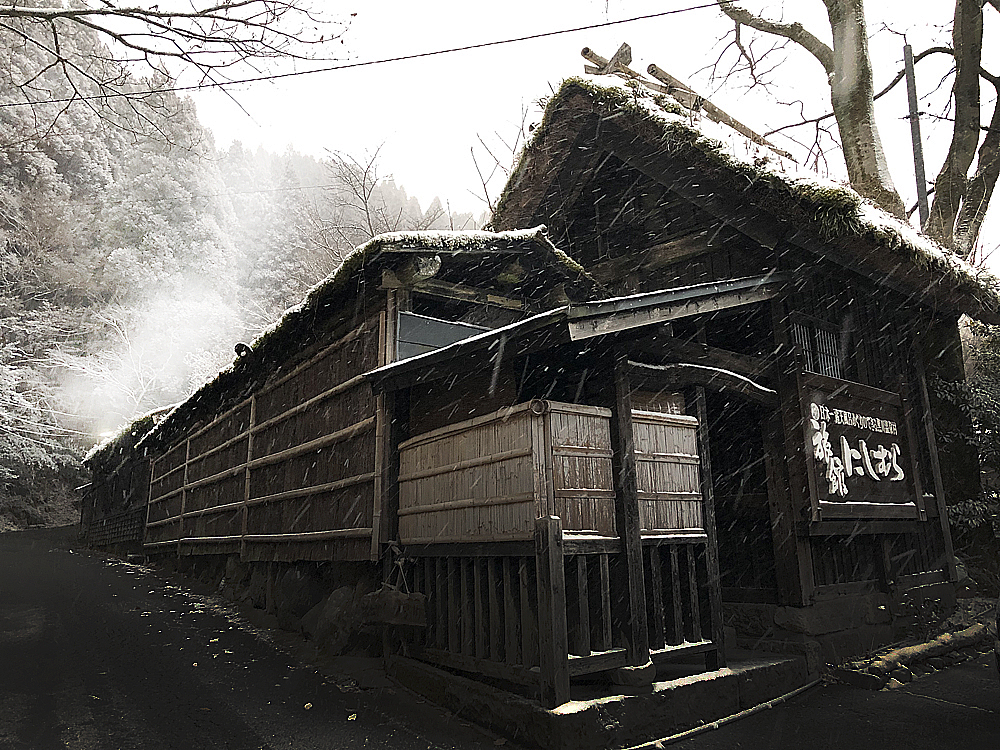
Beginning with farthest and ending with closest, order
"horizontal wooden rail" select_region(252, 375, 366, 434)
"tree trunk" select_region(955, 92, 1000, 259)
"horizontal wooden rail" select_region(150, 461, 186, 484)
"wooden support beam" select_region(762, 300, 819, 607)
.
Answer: "horizontal wooden rail" select_region(150, 461, 186, 484)
"tree trunk" select_region(955, 92, 1000, 259)
"horizontal wooden rail" select_region(252, 375, 366, 434)
"wooden support beam" select_region(762, 300, 819, 607)

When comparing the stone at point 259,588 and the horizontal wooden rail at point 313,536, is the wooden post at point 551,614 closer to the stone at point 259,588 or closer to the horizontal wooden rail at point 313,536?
the horizontal wooden rail at point 313,536

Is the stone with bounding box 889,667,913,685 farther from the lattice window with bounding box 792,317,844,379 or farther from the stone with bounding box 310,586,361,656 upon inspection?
the stone with bounding box 310,586,361,656

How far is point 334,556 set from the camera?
721 cm

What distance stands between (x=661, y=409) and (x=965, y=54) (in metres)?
10.4

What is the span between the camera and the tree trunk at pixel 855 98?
35.9 feet

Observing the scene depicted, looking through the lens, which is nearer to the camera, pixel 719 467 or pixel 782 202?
pixel 782 202

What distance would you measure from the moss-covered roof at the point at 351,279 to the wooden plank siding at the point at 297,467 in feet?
1.09

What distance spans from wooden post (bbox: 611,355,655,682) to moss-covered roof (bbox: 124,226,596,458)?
2.71 m

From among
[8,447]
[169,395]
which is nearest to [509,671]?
[8,447]

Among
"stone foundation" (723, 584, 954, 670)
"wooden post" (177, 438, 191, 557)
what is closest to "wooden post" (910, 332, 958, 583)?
"stone foundation" (723, 584, 954, 670)

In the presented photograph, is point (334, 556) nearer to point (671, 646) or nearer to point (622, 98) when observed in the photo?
point (671, 646)

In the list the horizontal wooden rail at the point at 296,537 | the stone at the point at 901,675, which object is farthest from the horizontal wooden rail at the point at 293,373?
the stone at the point at 901,675

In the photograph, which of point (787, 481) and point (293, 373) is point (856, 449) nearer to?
point (787, 481)

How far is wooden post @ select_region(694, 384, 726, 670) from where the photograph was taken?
5.21 metres
